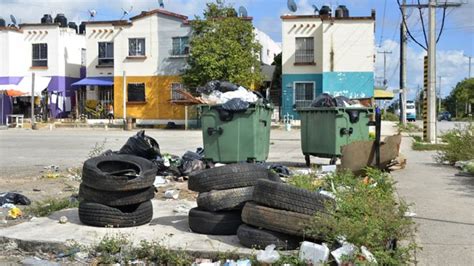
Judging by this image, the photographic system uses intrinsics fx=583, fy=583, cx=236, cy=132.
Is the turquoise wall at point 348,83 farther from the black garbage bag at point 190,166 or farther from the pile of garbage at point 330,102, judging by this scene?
the black garbage bag at point 190,166

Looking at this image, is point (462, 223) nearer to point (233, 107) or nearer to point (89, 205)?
point (89, 205)

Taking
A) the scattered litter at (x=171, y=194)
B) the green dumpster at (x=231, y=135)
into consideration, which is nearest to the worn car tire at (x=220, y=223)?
the scattered litter at (x=171, y=194)

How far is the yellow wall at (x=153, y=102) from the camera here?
4231 centimetres

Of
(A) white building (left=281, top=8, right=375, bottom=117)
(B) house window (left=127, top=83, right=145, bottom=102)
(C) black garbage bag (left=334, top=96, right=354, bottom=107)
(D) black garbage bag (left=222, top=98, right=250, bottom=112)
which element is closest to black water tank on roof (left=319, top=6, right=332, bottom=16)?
(A) white building (left=281, top=8, right=375, bottom=117)

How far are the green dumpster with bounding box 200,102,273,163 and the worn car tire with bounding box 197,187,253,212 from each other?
554cm

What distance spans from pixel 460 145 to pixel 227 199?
9.32 meters

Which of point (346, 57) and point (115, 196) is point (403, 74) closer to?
point (346, 57)

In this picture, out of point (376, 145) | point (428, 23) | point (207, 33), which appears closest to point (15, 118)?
point (207, 33)

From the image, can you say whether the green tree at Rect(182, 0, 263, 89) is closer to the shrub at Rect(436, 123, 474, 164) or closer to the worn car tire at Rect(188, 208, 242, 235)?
the shrub at Rect(436, 123, 474, 164)

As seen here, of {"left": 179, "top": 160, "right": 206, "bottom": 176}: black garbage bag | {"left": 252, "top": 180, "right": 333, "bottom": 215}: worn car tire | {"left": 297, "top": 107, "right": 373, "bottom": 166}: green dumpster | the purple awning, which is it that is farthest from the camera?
the purple awning

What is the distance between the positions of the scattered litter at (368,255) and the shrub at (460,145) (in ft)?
31.1

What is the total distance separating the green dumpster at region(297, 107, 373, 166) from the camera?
1313 cm

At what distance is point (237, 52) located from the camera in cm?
3697

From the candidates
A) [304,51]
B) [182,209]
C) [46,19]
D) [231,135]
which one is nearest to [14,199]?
[182,209]
